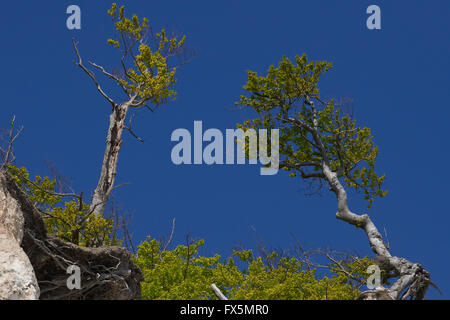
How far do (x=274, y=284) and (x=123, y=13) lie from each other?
441 inches

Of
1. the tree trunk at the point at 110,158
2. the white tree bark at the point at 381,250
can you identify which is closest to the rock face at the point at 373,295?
the white tree bark at the point at 381,250

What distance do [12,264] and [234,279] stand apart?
24.8ft

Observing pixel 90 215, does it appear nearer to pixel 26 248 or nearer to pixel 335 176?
pixel 26 248

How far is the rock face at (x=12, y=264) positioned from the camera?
6324mm

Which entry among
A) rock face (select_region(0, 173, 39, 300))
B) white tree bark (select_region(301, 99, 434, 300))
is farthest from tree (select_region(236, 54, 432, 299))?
rock face (select_region(0, 173, 39, 300))

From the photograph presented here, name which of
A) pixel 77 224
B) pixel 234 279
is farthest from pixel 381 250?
pixel 77 224

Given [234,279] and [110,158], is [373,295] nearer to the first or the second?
[234,279]

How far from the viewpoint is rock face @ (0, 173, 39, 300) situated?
6.32m

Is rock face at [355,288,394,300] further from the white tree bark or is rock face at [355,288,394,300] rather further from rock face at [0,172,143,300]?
rock face at [0,172,143,300]

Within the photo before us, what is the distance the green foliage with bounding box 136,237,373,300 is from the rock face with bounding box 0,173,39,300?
4.71 meters

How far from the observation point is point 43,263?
9.23m

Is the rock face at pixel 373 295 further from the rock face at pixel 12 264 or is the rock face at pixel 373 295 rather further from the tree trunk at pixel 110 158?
the tree trunk at pixel 110 158

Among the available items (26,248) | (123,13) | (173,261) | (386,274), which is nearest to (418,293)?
(386,274)
